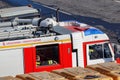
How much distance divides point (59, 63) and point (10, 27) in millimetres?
2636

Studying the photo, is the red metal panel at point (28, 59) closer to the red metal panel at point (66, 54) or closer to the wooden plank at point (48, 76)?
the red metal panel at point (66, 54)

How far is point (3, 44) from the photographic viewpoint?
610 inches

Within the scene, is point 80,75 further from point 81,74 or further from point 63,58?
point 63,58

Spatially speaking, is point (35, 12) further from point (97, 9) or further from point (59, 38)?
point (97, 9)

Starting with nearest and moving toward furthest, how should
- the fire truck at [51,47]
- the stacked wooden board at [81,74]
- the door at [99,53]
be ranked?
the stacked wooden board at [81,74] < the fire truck at [51,47] < the door at [99,53]

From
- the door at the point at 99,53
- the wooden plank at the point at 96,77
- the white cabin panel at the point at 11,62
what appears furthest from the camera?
the door at the point at 99,53

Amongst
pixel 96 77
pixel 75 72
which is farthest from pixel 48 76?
pixel 96 77

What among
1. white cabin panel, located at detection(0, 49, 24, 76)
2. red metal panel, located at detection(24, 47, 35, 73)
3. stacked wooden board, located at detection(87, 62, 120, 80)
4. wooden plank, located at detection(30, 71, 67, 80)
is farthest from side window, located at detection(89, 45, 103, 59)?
wooden plank, located at detection(30, 71, 67, 80)

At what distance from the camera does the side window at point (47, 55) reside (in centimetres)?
1605

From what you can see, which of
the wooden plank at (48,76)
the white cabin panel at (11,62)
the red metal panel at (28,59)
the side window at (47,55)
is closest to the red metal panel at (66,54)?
the side window at (47,55)

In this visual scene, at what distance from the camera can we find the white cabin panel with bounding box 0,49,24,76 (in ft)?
50.6

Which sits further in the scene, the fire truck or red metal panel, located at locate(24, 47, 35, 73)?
red metal panel, located at locate(24, 47, 35, 73)

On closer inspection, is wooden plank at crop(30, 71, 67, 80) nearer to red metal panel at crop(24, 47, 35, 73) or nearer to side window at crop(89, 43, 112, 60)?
→ red metal panel at crop(24, 47, 35, 73)

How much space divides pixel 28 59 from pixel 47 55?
738mm
